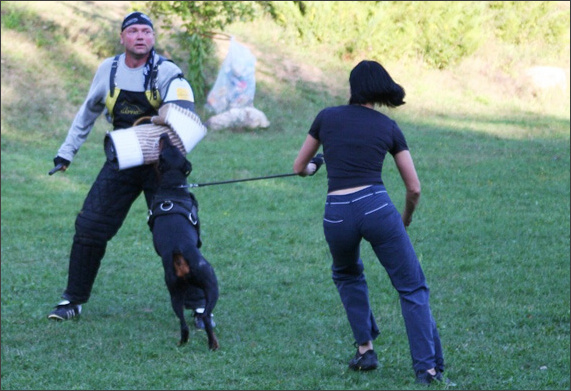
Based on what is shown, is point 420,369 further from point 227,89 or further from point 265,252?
point 227,89

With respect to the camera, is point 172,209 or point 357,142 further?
point 172,209

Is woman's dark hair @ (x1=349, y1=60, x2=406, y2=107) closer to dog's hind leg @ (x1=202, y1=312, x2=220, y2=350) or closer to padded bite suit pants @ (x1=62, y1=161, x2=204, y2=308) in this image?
dog's hind leg @ (x1=202, y1=312, x2=220, y2=350)

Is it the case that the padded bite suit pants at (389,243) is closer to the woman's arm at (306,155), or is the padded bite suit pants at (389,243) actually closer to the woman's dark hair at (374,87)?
the woman's arm at (306,155)

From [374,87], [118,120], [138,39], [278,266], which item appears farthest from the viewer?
[278,266]

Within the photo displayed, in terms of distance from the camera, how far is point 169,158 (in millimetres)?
5566

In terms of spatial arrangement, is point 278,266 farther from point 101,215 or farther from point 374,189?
point 374,189

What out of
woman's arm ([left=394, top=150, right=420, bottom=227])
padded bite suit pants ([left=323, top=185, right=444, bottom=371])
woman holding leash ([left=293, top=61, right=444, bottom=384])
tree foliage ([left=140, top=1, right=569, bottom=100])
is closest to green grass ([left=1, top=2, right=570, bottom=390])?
padded bite suit pants ([left=323, top=185, right=444, bottom=371])

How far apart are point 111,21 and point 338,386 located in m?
14.2

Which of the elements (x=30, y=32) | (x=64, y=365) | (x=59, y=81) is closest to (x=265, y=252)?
(x=64, y=365)

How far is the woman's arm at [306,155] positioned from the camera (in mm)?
4672

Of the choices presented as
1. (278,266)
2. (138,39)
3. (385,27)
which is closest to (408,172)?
(138,39)

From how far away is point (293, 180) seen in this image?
11508 mm

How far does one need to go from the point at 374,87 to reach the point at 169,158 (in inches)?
67.3

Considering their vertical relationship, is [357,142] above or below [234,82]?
below
